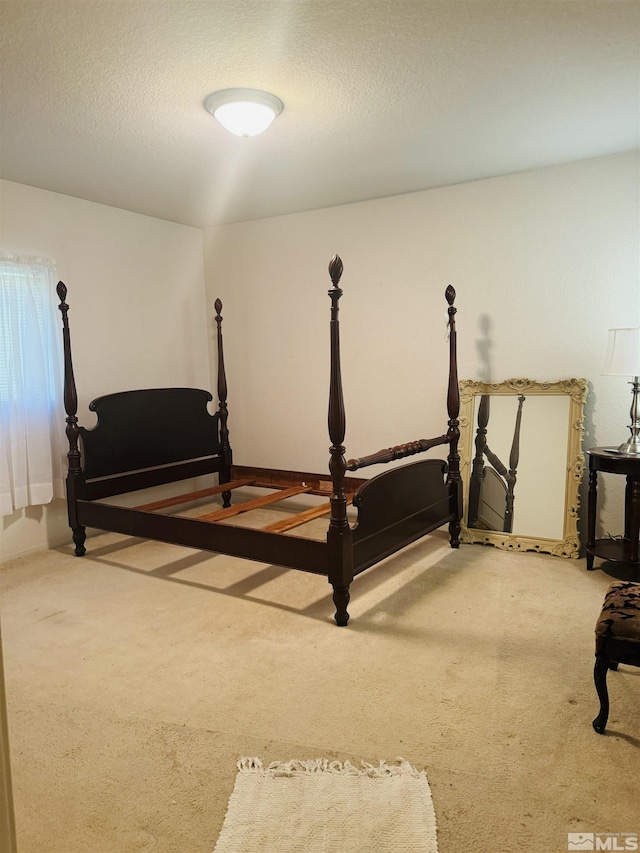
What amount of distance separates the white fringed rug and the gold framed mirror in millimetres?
2280

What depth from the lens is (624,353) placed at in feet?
10.5

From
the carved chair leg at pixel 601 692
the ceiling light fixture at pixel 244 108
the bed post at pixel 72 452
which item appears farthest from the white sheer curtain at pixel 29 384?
the carved chair leg at pixel 601 692

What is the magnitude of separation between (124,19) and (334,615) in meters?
2.59

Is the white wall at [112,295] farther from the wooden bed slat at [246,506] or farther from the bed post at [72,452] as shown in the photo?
the wooden bed slat at [246,506]

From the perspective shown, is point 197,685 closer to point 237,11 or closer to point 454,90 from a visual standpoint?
point 237,11

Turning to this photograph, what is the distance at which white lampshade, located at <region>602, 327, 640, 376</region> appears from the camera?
10.4 feet

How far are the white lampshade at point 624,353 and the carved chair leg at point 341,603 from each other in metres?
1.88

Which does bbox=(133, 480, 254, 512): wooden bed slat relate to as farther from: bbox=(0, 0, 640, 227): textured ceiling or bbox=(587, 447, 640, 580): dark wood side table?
bbox=(587, 447, 640, 580): dark wood side table

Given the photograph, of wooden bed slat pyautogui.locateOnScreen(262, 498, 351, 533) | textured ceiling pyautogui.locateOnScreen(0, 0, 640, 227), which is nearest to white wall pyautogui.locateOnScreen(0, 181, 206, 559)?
textured ceiling pyautogui.locateOnScreen(0, 0, 640, 227)

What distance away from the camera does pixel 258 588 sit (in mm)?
3316

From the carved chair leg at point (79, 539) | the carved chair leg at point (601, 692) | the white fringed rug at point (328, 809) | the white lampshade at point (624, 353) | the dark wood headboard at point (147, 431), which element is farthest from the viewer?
the dark wood headboard at point (147, 431)

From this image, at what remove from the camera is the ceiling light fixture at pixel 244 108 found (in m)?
2.65

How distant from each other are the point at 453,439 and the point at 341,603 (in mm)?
1558

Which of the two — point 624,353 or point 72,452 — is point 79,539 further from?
point 624,353
